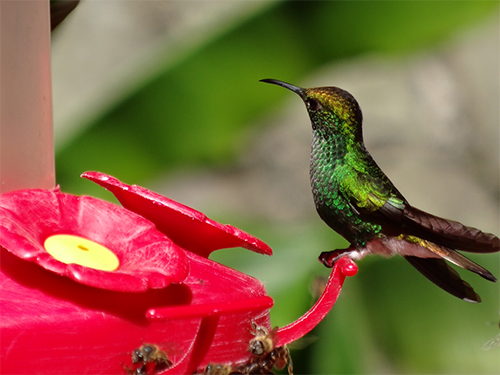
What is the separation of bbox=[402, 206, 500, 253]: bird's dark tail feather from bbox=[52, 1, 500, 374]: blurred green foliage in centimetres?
113

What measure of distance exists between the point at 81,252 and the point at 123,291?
0.67ft

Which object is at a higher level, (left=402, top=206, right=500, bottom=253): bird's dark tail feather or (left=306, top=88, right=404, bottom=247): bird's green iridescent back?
(left=306, top=88, right=404, bottom=247): bird's green iridescent back

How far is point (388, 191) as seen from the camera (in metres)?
1.29

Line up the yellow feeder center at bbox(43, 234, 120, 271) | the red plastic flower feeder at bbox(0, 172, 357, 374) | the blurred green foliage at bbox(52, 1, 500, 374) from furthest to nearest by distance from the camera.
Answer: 1. the blurred green foliage at bbox(52, 1, 500, 374)
2. the yellow feeder center at bbox(43, 234, 120, 271)
3. the red plastic flower feeder at bbox(0, 172, 357, 374)

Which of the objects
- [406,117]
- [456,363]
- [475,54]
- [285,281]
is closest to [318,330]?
[285,281]

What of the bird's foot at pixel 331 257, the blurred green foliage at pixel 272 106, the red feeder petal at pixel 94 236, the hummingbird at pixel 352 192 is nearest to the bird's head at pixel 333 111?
the hummingbird at pixel 352 192

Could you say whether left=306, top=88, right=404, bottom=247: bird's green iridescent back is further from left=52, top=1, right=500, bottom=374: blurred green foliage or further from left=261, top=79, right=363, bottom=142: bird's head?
left=52, top=1, right=500, bottom=374: blurred green foliage

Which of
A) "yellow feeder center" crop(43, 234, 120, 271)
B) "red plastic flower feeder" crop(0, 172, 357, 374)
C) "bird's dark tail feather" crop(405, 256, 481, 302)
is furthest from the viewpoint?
"bird's dark tail feather" crop(405, 256, 481, 302)

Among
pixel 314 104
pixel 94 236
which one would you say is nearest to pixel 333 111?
pixel 314 104

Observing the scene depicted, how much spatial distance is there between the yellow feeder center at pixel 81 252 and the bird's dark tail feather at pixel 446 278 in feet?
1.94

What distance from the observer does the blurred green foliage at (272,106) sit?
218 cm

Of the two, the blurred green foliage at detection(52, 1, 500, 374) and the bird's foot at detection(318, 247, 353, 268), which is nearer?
the bird's foot at detection(318, 247, 353, 268)

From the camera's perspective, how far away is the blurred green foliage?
2.18 m

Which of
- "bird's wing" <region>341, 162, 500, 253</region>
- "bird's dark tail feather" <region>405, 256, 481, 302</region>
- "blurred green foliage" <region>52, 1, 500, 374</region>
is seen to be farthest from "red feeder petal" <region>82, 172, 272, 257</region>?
"blurred green foliage" <region>52, 1, 500, 374</region>
